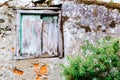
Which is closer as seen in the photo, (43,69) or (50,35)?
(43,69)

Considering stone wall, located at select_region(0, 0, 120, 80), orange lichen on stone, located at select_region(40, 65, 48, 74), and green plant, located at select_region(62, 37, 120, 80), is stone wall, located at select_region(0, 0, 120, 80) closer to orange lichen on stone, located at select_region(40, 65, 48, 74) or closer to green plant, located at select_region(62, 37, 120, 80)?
orange lichen on stone, located at select_region(40, 65, 48, 74)

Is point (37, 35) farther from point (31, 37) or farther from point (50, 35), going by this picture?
point (50, 35)

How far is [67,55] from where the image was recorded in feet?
22.2

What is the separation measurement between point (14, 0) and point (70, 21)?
955 mm

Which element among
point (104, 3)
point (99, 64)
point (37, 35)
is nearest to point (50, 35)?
point (37, 35)

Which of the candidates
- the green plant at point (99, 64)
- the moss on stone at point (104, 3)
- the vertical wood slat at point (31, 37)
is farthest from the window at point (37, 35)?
the green plant at point (99, 64)

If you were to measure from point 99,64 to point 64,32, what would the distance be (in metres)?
1.31

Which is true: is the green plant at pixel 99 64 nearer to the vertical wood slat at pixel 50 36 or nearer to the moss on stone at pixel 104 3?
the vertical wood slat at pixel 50 36

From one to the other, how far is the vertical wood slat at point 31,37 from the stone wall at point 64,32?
0.47 feet

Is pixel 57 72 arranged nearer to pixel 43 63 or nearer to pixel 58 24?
pixel 43 63

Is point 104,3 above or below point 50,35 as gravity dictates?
above

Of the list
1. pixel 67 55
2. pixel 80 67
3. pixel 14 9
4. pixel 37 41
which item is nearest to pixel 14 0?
pixel 14 9

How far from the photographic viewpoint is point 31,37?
6.93 meters

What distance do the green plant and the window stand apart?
110 centimetres
